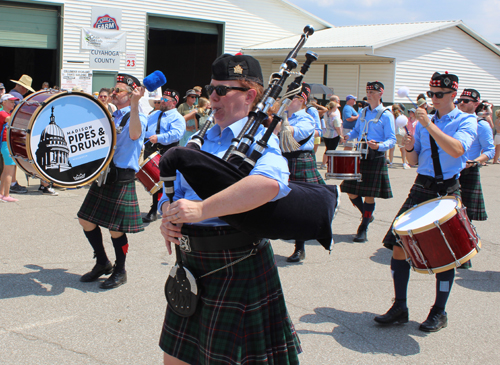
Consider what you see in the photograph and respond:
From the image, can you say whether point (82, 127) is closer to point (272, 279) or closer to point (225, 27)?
point (272, 279)

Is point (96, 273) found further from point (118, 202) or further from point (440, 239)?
point (440, 239)

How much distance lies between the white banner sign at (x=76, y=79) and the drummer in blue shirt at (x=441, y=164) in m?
10.5

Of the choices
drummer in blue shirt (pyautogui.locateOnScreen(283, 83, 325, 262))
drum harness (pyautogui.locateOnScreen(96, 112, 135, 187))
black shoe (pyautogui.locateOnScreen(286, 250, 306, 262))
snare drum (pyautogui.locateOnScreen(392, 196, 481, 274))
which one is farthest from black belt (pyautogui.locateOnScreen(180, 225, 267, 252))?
drummer in blue shirt (pyautogui.locateOnScreen(283, 83, 325, 262))

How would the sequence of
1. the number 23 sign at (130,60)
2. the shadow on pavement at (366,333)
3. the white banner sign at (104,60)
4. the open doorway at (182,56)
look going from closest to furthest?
the shadow on pavement at (366,333) → the white banner sign at (104,60) → the number 23 sign at (130,60) → the open doorway at (182,56)

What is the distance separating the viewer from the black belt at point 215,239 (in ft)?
6.70

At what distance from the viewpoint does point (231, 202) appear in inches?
68.7

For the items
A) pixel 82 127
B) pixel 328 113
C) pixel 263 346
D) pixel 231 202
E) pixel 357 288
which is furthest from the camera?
pixel 328 113

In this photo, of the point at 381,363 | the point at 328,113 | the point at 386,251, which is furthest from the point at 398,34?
the point at 381,363

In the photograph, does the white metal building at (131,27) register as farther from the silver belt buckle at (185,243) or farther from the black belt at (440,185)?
the silver belt buckle at (185,243)

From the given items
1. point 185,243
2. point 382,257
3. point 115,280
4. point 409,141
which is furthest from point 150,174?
point 185,243

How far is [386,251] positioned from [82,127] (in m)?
3.40

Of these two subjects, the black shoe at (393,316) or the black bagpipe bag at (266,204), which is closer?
the black bagpipe bag at (266,204)

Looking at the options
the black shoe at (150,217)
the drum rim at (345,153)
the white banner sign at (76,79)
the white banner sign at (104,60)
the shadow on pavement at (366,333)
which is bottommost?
the shadow on pavement at (366,333)

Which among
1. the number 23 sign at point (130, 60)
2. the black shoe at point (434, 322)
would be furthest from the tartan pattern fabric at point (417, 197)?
the number 23 sign at point (130, 60)
